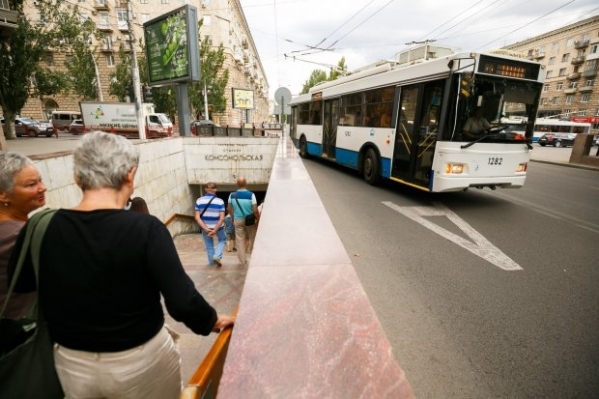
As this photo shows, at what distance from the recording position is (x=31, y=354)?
1.27 meters

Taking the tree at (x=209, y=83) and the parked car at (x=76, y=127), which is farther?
the tree at (x=209, y=83)

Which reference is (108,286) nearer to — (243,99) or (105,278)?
(105,278)

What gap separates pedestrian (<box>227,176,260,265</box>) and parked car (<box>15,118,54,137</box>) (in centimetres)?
2658

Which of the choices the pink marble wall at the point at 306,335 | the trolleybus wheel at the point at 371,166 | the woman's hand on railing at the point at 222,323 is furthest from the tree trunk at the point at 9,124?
the woman's hand on railing at the point at 222,323

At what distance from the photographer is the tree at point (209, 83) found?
31.2 metres

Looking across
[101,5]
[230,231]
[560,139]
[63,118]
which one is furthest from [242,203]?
[101,5]

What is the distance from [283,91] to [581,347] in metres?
11.8

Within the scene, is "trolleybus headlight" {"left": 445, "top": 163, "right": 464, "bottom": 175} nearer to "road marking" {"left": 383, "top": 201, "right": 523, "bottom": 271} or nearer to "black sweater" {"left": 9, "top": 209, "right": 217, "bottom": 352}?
"road marking" {"left": 383, "top": 201, "right": 523, "bottom": 271}

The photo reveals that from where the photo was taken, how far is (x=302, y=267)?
2371 mm

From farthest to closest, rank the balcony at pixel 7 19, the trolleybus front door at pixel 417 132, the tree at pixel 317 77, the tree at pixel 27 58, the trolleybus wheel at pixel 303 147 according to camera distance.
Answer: the tree at pixel 317 77 → the tree at pixel 27 58 → the trolleybus wheel at pixel 303 147 → the balcony at pixel 7 19 → the trolleybus front door at pixel 417 132

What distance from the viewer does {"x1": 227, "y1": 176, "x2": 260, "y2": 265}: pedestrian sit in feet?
18.4

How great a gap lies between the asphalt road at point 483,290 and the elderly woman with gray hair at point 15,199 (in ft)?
9.11

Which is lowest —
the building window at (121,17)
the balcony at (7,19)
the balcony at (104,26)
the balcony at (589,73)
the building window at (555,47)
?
the balcony at (7,19)

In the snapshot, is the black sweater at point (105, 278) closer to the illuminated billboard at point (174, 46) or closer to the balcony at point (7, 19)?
the balcony at point (7, 19)
